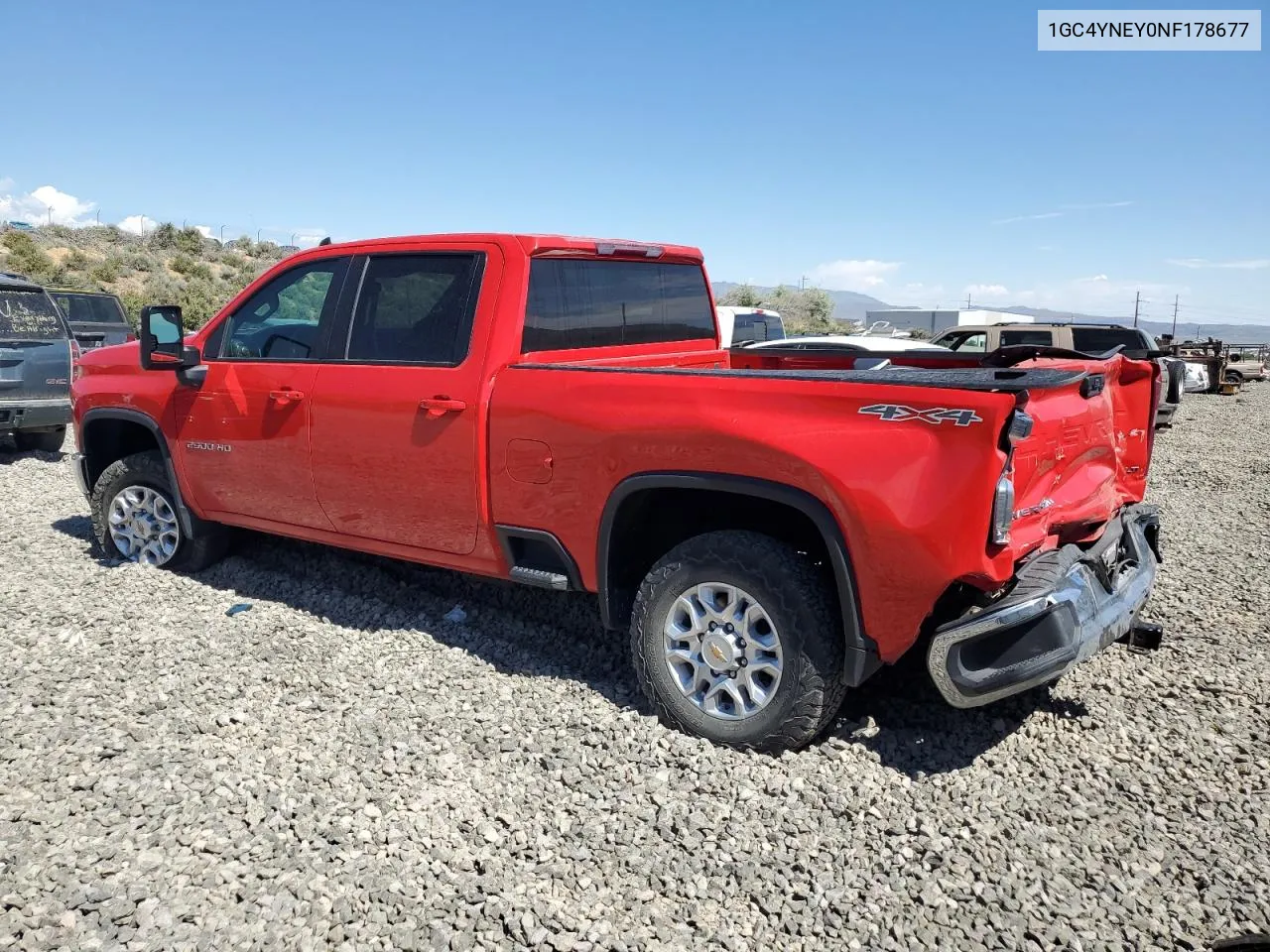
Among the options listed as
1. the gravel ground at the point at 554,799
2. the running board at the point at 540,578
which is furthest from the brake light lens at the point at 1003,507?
the running board at the point at 540,578

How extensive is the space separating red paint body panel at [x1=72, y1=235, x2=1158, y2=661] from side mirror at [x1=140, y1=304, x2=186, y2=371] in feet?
0.58

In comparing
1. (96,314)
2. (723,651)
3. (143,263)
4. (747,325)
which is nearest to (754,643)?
(723,651)

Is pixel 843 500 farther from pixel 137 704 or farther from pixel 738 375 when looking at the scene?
pixel 137 704

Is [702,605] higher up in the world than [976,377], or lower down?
lower down

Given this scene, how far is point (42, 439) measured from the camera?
1095cm

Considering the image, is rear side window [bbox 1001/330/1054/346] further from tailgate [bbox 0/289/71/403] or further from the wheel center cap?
the wheel center cap

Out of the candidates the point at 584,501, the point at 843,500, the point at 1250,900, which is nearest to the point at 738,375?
the point at 843,500

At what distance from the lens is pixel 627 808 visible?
3.30m

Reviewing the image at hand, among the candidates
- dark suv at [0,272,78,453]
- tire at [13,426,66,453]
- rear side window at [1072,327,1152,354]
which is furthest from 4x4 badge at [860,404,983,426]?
Answer: rear side window at [1072,327,1152,354]

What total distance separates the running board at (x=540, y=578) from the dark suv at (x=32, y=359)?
7748mm

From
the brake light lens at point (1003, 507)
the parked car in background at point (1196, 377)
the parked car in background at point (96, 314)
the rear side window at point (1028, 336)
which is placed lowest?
the parked car in background at point (1196, 377)

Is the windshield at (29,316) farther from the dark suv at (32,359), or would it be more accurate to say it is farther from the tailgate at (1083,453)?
the tailgate at (1083,453)

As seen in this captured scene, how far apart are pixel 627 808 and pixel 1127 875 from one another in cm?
155

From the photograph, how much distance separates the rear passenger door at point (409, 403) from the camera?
14.0 feet
